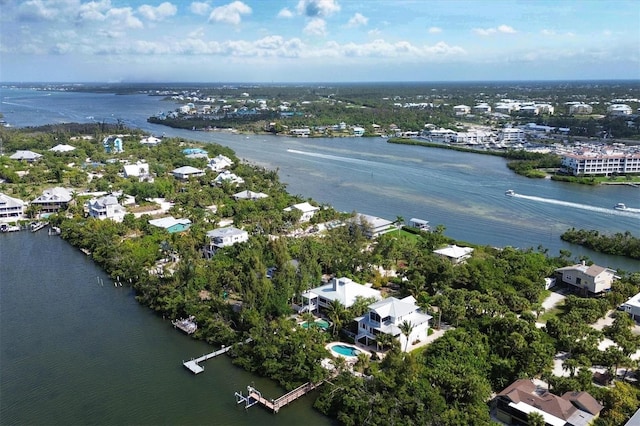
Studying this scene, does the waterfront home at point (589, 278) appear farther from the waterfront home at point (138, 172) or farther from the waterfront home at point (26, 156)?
the waterfront home at point (26, 156)

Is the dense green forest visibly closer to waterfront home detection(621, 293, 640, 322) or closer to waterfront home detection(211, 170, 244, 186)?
waterfront home detection(621, 293, 640, 322)

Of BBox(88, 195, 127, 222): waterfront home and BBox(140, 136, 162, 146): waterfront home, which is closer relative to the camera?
BBox(88, 195, 127, 222): waterfront home

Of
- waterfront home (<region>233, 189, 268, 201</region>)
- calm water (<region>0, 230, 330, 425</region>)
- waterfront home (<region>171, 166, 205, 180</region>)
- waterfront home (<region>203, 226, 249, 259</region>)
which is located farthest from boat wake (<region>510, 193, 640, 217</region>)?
calm water (<region>0, 230, 330, 425</region>)

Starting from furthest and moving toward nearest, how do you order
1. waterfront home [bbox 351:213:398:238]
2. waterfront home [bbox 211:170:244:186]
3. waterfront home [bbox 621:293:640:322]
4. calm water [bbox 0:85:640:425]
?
waterfront home [bbox 211:170:244:186] → waterfront home [bbox 351:213:398:238] → waterfront home [bbox 621:293:640:322] → calm water [bbox 0:85:640:425]

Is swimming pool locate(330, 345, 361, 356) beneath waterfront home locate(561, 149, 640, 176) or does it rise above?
beneath

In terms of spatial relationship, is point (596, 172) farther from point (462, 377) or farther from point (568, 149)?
point (462, 377)

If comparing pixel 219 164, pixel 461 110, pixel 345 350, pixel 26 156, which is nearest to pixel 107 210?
pixel 219 164

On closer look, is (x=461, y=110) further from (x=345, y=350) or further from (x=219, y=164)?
(x=345, y=350)

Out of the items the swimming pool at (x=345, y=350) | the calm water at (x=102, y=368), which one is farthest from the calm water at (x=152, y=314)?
the swimming pool at (x=345, y=350)
